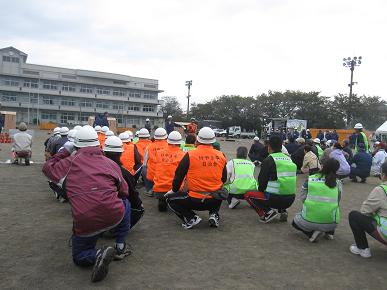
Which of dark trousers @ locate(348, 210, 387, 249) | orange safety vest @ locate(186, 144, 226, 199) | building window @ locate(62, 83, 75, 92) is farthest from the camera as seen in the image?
building window @ locate(62, 83, 75, 92)

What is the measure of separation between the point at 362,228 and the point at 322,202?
61 cm

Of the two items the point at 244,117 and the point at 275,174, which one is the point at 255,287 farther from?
the point at 244,117

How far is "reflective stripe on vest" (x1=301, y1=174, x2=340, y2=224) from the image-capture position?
5.16 metres

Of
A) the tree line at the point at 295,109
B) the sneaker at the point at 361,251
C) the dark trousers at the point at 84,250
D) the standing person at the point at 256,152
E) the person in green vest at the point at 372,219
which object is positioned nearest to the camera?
the dark trousers at the point at 84,250

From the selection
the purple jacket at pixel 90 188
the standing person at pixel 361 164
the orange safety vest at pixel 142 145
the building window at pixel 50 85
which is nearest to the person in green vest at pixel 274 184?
the purple jacket at pixel 90 188

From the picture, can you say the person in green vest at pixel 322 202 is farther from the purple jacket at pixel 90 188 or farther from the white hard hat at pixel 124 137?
the white hard hat at pixel 124 137

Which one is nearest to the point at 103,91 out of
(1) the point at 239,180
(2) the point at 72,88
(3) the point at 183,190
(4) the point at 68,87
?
(2) the point at 72,88

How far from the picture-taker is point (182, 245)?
502 centimetres

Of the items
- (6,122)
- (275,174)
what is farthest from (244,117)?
(275,174)

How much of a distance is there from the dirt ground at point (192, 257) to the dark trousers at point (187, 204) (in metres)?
0.26

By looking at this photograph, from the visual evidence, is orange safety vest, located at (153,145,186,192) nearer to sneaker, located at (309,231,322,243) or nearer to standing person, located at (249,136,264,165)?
sneaker, located at (309,231,322,243)

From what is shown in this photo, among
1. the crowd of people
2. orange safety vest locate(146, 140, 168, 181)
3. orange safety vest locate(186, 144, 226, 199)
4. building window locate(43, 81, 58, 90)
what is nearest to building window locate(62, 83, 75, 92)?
building window locate(43, 81, 58, 90)

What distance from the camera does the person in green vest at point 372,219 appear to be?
450 cm

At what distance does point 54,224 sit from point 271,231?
3.38m
